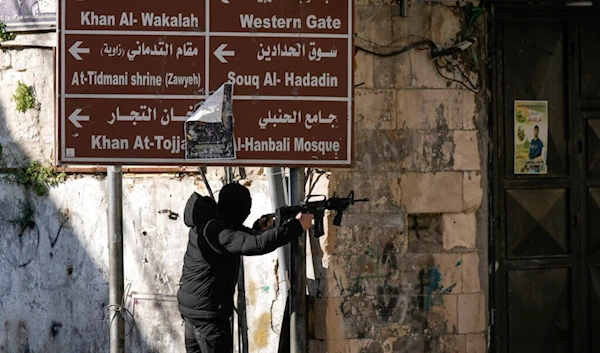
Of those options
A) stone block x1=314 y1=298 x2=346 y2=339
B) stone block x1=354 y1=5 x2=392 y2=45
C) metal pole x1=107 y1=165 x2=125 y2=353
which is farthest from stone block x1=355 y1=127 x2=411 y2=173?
metal pole x1=107 y1=165 x2=125 y2=353

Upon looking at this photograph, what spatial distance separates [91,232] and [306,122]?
10.3 ft

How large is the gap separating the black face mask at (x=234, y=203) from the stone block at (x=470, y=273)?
200 centimetres

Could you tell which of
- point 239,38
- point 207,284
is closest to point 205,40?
point 239,38

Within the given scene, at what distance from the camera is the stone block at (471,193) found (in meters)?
6.86

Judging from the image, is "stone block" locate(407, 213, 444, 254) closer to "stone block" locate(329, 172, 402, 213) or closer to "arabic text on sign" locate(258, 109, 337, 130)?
"stone block" locate(329, 172, 402, 213)

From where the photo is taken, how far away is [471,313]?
6.88 metres

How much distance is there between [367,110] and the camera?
6.67 m

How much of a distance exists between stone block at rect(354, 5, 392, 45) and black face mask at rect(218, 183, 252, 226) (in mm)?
1698

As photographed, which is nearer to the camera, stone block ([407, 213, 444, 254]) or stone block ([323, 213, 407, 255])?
stone block ([323, 213, 407, 255])

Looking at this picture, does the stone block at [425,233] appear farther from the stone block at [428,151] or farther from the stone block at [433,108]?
the stone block at [433,108]

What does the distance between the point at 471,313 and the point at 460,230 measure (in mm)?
678

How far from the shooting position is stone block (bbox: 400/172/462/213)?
6.75m

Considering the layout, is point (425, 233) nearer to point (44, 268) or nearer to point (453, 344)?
point (453, 344)

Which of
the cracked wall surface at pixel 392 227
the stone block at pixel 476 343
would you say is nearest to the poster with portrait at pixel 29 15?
the cracked wall surface at pixel 392 227
